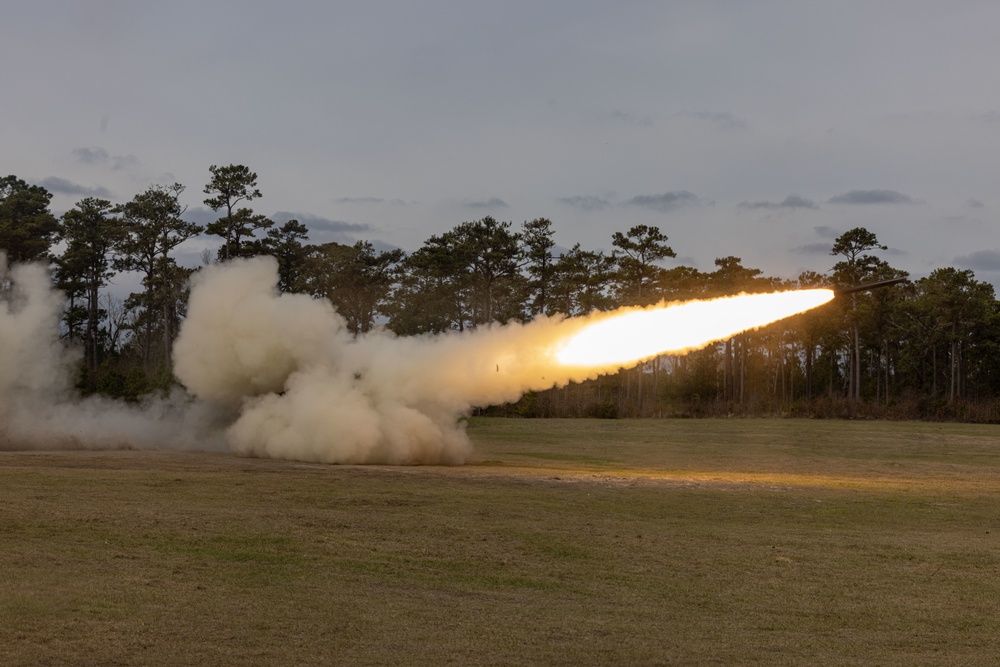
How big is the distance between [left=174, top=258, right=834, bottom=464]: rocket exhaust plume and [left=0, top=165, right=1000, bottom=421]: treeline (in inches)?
1341

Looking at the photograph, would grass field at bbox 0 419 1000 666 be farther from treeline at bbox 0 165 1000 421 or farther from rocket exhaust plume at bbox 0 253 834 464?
treeline at bbox 0 165 1000 421

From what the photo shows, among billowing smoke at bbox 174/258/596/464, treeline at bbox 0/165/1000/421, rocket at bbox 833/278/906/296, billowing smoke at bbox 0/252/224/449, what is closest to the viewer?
rocket at bbox 833/278/906/296

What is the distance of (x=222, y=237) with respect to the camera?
7875 cm

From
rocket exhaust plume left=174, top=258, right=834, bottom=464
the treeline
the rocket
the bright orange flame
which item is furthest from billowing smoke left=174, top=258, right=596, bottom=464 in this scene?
the treeline

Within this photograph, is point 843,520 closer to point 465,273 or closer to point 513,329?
point 513,329

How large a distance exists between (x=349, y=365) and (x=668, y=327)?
10766 mm

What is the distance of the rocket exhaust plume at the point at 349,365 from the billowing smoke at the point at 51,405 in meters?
0.08

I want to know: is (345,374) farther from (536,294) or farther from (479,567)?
(536,294)

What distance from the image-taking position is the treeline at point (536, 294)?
250 feet

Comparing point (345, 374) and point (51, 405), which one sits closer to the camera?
point (345, 374)

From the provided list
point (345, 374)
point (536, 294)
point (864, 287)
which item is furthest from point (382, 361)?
point (536, 294)

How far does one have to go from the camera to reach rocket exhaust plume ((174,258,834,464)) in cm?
3403

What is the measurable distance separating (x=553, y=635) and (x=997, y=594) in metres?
7.40

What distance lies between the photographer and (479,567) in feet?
54.5
